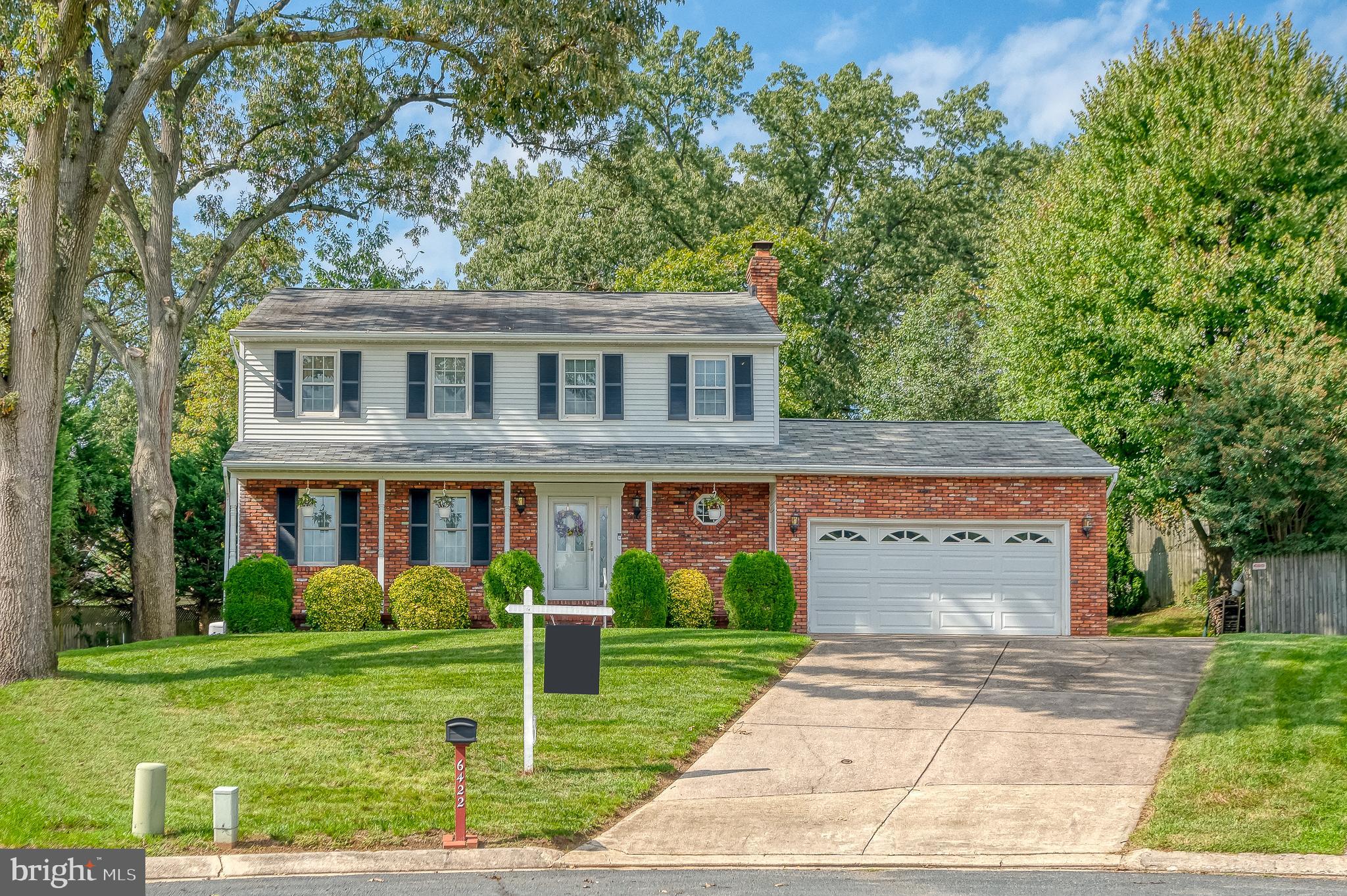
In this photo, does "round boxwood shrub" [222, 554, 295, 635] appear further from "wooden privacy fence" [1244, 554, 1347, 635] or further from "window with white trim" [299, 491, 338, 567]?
"wooden privacy fence" [1244, 554, 1347, 635]

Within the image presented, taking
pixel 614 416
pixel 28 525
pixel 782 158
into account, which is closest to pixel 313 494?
pixel 614 416

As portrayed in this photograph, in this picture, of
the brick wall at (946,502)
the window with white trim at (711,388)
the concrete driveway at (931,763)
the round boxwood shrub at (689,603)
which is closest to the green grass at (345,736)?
the concrete driveway at (931,763)

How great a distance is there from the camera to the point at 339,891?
26.1 ft

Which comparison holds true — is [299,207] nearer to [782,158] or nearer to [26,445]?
[26,445]

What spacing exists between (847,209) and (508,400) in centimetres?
2284

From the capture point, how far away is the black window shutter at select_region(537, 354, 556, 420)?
71.6 feet

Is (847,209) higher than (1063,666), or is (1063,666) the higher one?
(847,209)

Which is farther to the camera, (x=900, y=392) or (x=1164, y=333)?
(x=900, y=392)

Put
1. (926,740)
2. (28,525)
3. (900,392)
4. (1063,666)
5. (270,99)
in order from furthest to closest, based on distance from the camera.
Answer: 1. (900,392)
2. (270,99)
3. (1063,666)
4. (28,525)
5. (926,740)

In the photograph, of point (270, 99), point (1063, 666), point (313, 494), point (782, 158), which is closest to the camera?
point (1063, 666)

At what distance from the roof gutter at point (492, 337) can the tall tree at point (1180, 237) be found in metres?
7.69

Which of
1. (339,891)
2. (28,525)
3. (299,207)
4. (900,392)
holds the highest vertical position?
(299,207)

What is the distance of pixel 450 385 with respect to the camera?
21.8m

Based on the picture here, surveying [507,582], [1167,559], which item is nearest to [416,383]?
[507,582]
